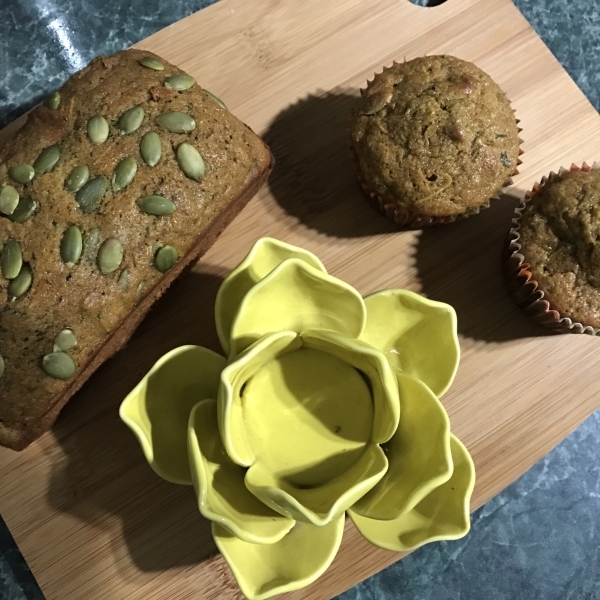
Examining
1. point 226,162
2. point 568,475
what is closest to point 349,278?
point 226,162

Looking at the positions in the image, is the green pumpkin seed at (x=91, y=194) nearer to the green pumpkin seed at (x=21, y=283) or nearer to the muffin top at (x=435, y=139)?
the green pumpkin seed at (x=21, y=283)

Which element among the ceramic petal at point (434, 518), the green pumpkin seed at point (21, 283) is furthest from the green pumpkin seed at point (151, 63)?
the ceramic petal at point (434, 518)

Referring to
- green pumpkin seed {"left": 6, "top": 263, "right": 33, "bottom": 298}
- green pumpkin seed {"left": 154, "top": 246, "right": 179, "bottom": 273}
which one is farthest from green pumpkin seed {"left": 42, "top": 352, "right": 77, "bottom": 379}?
green pumpkin seed {"left": 154, "top": 246, "right": 179, "bottom": 273}

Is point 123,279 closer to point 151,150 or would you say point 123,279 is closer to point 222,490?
point 151,150

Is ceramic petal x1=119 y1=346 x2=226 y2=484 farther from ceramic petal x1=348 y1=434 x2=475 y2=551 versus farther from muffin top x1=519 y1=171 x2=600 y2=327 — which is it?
muffin top x1=519 y1=171 x2=600 y2=327

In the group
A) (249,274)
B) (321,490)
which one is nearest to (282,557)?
(321,490)

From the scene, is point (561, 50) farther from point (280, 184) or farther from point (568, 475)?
point (568, 475)

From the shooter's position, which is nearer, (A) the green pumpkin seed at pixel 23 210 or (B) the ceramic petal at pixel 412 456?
(B) the ceramic petal at pixel 412 456
